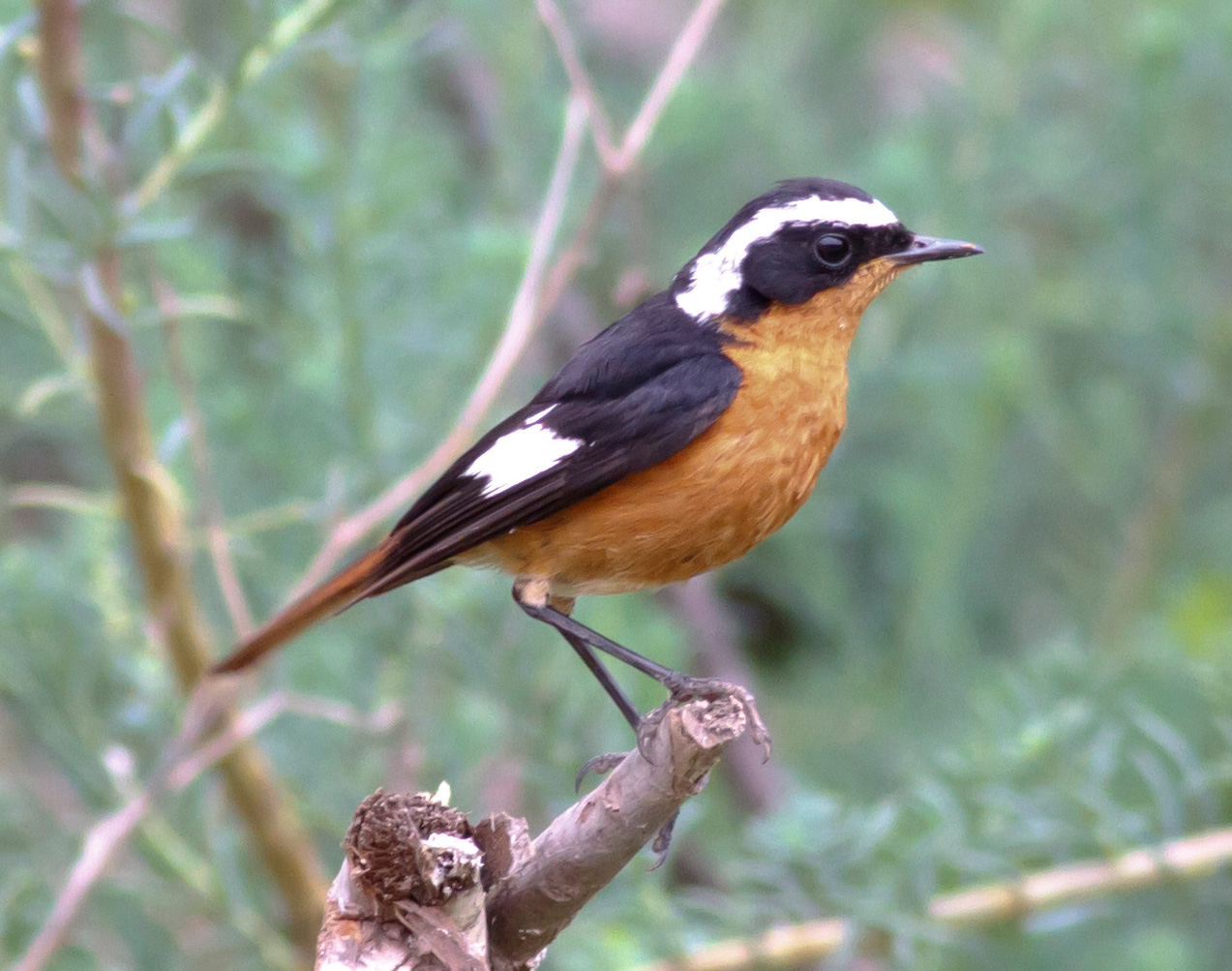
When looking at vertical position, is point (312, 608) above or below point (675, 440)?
above

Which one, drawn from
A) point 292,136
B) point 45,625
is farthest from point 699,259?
point 45,625

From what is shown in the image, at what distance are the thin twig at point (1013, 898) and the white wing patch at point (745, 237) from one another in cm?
122

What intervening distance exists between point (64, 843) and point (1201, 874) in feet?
7.97

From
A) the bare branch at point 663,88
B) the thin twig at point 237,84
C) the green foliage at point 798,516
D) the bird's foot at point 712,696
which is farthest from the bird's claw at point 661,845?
the thin twig at point 237,84

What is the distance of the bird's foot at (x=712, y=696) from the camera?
2.19 m

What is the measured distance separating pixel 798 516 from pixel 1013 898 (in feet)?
6.04

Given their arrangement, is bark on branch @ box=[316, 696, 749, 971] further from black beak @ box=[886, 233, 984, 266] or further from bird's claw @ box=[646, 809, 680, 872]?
black beak @ box=[886, 233, 984, 266]

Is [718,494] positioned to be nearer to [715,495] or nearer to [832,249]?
[715,495]

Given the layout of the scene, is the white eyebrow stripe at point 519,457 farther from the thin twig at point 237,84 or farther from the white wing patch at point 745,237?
the thin twig at point 237,84

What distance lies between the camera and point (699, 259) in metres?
2.90

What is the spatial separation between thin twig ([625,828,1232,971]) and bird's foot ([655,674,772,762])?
33.6 inches

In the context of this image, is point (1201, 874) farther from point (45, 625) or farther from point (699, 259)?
point (45, 625)

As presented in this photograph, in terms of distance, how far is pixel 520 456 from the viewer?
8.52 feet

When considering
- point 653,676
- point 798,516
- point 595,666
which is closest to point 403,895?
point 653,676
